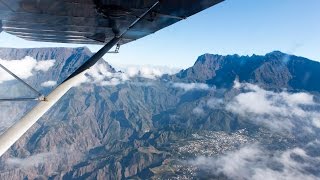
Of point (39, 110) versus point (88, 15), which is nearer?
point (39, 110)

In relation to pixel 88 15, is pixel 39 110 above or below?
below

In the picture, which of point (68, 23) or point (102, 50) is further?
point (102, 50)

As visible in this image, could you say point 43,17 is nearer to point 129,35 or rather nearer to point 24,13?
point 24,13

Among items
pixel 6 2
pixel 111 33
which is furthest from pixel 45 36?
pixel 6 2

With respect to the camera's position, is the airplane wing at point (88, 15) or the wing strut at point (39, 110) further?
the airplane wing at point (88, 15)

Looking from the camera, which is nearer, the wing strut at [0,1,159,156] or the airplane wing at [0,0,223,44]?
the wing strut at [0,1,159,156]

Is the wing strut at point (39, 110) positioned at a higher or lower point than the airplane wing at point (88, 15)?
lower

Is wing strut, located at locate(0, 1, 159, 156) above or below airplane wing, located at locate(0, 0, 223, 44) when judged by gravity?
below

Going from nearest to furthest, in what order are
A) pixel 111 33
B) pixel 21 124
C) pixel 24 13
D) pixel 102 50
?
pixel 21 124
pixel 24 13
pixel 102 50
pixel 111 33
